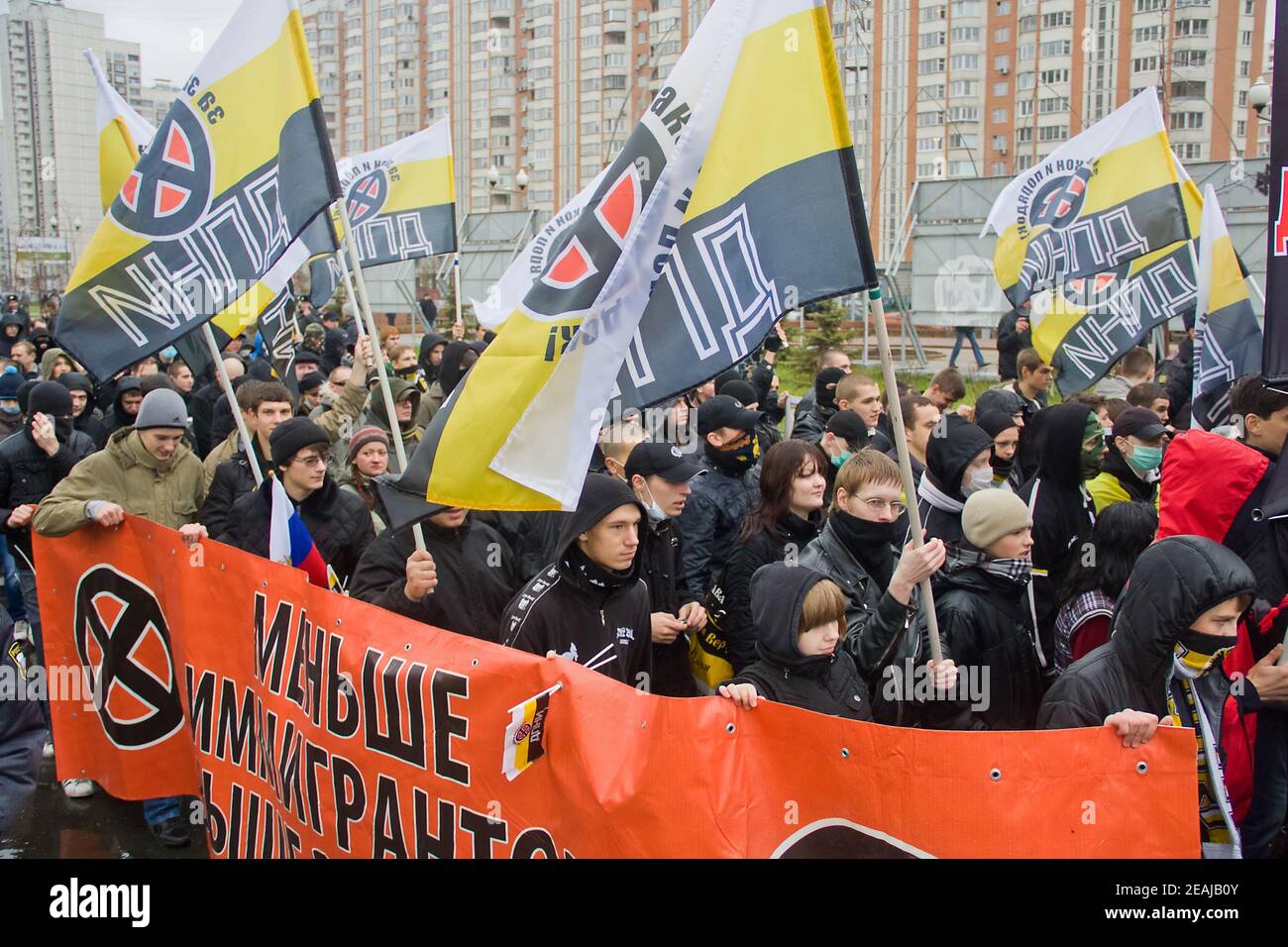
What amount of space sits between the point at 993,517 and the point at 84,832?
4.31 meters

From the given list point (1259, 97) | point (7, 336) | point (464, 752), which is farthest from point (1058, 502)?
point (7, 336)

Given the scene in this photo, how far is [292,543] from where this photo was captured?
16.7 ft

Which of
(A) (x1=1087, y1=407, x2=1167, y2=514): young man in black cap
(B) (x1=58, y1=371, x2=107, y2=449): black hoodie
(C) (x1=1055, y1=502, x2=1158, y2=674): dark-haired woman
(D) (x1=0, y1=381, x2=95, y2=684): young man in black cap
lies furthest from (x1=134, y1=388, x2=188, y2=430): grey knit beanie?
(A) (x1=1087, y1=407, x2=1167, y2=514): young man in black cap

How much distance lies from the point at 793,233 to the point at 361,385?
5.04 meters

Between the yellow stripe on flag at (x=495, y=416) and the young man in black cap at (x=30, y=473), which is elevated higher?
the yellow stripe on flag at (x=495, y=416)

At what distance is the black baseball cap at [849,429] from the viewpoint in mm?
6738

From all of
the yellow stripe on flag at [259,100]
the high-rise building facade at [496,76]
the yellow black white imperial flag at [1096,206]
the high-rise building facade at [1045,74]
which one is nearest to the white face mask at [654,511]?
the yellow stripe on flag at [259,100]

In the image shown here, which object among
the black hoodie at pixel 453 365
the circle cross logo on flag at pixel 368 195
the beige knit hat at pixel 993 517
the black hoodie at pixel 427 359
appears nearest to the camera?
the beige knit hat at pixel 993 517

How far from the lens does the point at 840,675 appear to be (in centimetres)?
381

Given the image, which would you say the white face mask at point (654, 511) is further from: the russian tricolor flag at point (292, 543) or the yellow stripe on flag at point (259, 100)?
the yellow stripe on flag at point (259, 100)

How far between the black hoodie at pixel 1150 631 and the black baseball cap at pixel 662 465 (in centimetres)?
201

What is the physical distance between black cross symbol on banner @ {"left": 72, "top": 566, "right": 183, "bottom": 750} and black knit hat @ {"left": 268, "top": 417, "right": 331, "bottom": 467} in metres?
0.80

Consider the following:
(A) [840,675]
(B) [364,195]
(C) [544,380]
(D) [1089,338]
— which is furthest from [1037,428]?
(B) [364,195]

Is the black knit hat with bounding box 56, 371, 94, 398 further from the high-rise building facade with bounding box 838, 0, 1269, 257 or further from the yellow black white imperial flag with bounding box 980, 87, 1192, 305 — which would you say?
the high-rise building facade with bounding box 838, 0, 1269, 257
